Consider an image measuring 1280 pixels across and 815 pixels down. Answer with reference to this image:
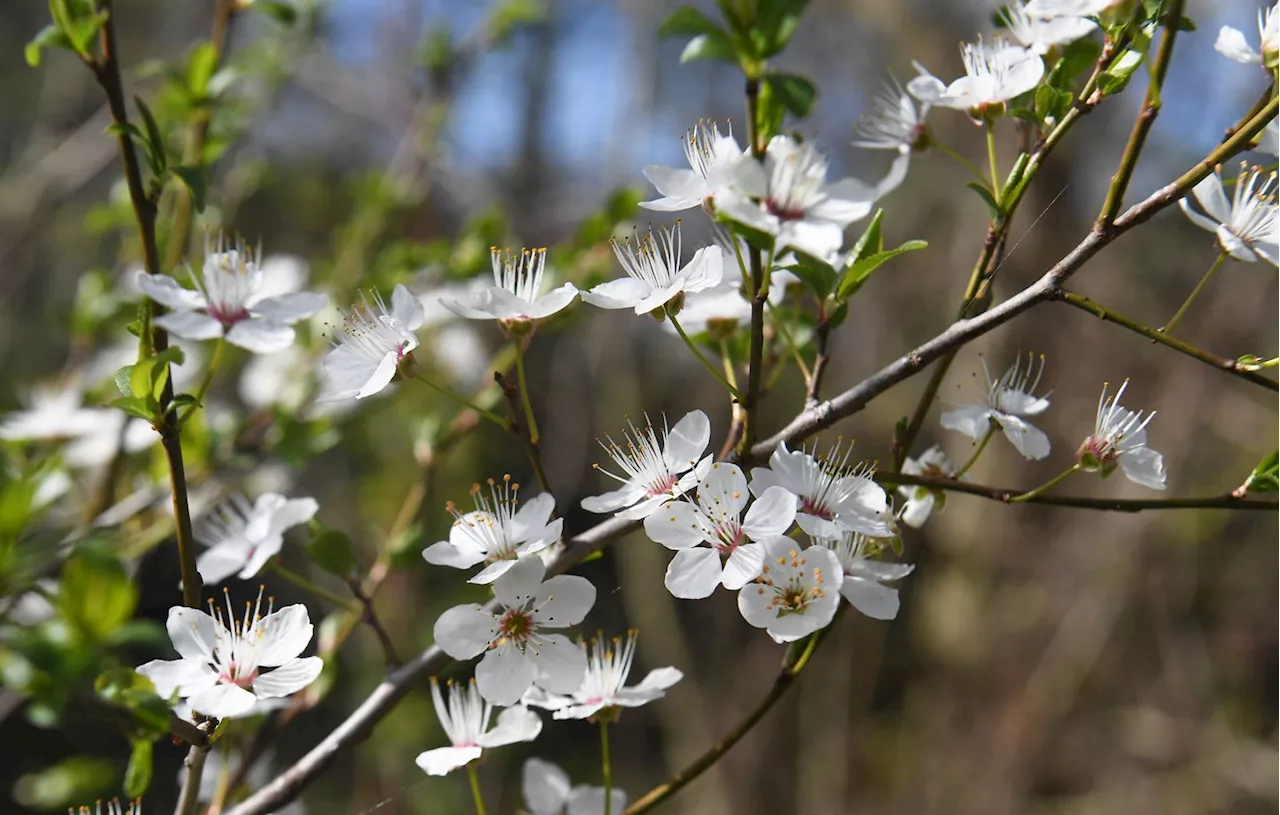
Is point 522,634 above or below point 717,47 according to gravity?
below

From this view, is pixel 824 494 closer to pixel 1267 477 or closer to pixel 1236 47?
pixel 1267 477

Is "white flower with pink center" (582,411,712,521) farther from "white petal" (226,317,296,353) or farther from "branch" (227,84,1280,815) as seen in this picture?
"white petal" (226,317,296,353)

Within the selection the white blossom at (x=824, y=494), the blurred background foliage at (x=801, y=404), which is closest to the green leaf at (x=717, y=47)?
the white blossom at (x=824, y=494)

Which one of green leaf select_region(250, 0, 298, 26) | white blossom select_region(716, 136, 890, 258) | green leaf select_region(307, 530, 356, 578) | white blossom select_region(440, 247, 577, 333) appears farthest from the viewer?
green leaf select_region(250, 0, 298, 26)

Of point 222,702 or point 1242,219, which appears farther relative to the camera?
point 1242,219

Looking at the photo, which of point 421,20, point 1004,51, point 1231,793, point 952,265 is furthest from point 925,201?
point 1004,51

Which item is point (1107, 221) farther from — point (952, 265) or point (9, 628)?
point (952, 265)

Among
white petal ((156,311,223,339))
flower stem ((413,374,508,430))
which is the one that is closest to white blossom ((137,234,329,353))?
white petal ((156,311,223,339))

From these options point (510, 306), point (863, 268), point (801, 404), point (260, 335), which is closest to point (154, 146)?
point (260, 335)
